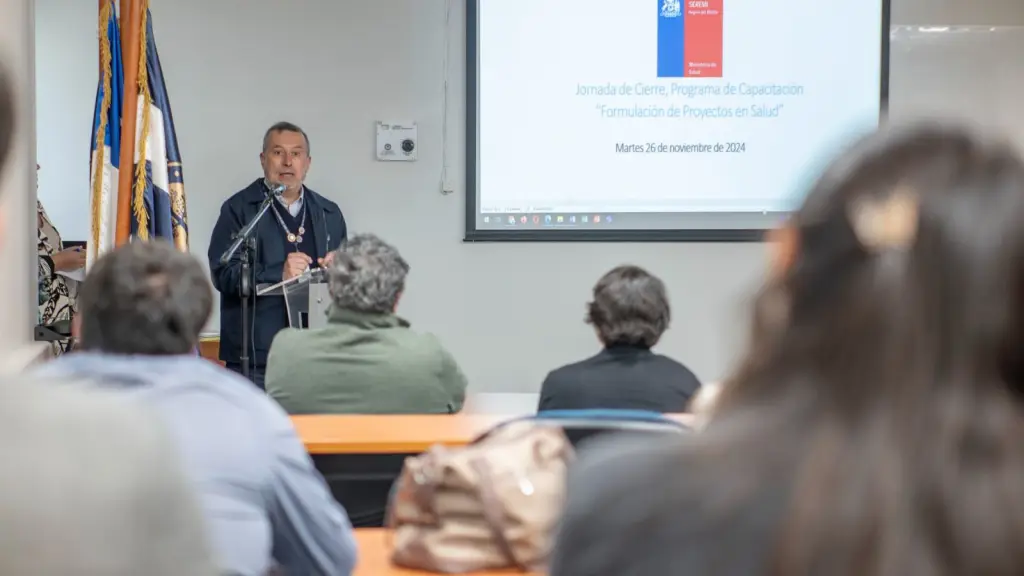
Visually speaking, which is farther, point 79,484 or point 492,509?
point 492,509

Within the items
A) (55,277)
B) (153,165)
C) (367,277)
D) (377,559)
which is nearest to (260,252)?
(153,165)

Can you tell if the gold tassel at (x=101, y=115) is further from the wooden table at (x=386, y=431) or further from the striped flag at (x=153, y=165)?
the wooden table at (x=386, y=431)

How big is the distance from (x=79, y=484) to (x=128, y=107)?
3640 millimetres

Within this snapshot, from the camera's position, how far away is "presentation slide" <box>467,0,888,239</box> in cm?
541

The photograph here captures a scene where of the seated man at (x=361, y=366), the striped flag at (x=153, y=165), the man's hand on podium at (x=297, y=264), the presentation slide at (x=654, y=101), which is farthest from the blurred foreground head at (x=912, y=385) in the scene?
the presentation slide at (x=654, y=101)

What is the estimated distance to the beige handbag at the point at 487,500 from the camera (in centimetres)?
183

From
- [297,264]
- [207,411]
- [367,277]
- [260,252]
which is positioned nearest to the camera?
[207,411]

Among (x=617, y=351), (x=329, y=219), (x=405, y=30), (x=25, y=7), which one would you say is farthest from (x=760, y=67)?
(x=25, y=7)

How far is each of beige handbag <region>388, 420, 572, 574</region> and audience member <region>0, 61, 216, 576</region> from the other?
3.07ft

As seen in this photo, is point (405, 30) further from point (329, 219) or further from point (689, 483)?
point (689, 483)

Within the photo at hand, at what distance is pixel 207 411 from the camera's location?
67.7 inches

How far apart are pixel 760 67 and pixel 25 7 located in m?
3.29

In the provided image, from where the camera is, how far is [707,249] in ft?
19.0

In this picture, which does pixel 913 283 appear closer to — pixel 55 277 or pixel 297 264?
pixel 297 264
